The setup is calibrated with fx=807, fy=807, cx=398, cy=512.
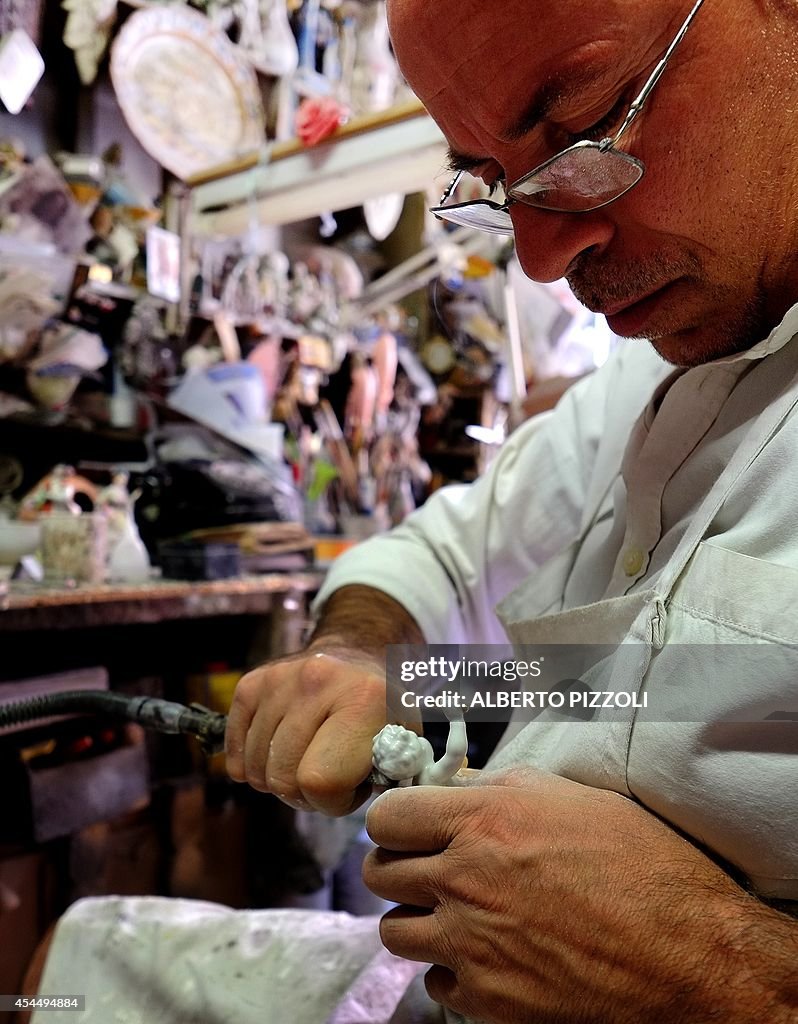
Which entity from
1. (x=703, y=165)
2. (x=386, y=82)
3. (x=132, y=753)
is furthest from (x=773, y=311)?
(x=386, y=82)

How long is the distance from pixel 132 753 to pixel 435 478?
297cm

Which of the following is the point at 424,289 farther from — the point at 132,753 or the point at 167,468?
the point at 132,753

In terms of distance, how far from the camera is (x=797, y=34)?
77 cm

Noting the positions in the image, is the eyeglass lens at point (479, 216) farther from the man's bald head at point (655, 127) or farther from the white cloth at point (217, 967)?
the white cloth at point (217, 967)

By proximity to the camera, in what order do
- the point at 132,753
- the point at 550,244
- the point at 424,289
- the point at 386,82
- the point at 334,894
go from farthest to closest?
the point at 424,289, the point at 386,82, the point at 334,894, the point at 132,753, the point at 550,244

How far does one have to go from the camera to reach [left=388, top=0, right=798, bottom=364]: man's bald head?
0.77m

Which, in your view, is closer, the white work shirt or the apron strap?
the white work shirt

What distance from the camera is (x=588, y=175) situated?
32.6 inches

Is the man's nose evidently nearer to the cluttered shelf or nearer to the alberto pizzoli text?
the alberto pizzoli text

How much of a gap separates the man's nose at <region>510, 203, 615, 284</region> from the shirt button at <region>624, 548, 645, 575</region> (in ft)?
1.11

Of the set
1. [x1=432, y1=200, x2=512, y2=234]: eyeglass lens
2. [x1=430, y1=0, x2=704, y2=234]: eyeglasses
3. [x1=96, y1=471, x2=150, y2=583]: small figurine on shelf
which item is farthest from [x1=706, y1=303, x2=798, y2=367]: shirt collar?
[x1=96, y1=471, x2=150, y2=583]: small figurine on shelf

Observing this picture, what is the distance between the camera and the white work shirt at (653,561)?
0.68 meters

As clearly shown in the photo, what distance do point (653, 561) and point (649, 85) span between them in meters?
0.50

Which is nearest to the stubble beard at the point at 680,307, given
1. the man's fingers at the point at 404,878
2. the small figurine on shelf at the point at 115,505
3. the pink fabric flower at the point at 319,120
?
the man's fingers at the point at 404,878
